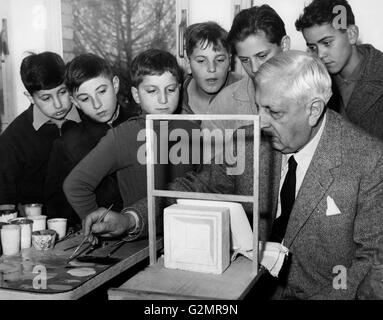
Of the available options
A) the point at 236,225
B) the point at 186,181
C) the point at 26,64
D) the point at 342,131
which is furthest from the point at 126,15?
the point at 236,225

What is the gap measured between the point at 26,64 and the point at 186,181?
1.67 meters

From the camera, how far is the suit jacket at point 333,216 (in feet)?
6.31

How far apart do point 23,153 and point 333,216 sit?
2.27m

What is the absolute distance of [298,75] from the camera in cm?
197

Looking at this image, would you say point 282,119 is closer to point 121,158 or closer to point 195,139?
point 195,139

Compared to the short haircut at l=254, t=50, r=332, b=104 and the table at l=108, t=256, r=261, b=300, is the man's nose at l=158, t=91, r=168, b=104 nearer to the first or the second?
the short haircut at l=254, t=50, r=332, b=104

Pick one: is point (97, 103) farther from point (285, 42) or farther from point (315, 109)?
point (315, 109)

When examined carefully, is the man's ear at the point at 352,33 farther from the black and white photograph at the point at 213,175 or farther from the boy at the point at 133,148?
the boy at the point at 133,148

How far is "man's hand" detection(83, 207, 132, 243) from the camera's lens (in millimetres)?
1920

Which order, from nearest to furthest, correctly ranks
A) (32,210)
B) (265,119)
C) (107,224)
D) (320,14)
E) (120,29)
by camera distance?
(107,224), (265,119), (32,210), (320,14), (120,29)

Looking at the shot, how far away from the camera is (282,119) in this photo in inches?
80.2

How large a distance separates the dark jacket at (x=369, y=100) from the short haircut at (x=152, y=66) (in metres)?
1.09

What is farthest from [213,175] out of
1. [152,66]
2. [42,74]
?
[42,74]
